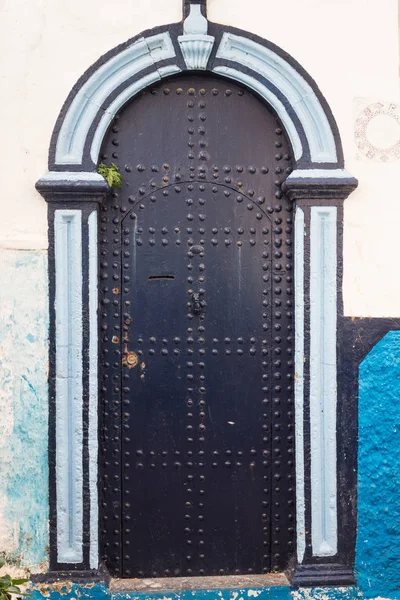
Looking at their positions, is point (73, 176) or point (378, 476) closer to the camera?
point (73, 176)

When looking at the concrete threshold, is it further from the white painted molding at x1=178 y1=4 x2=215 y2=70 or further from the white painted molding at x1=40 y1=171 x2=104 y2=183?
the white painted molding at x1=178 y1=4 x2=215 y2=70

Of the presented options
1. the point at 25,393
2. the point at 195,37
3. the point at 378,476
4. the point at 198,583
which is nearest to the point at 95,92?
the point at 195,37

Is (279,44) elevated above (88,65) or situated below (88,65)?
above

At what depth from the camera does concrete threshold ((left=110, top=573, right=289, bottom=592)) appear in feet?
11.4

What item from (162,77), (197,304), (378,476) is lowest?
(378,476)

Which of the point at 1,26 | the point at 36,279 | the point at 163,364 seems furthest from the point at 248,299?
the point at 1,26

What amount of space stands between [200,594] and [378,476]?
112 centimetres

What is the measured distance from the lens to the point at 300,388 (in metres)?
3.50

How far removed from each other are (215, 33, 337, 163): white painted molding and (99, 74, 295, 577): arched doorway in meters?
0.16

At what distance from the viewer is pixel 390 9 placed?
358 centimetres

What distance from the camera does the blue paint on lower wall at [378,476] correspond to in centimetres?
351

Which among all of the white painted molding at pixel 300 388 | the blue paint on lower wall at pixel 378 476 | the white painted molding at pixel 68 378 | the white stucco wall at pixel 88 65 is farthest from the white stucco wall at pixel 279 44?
the blue paint on lower wall at pixel 378 476

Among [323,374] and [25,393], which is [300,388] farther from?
[25,393]

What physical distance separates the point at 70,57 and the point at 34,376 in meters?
1.67
